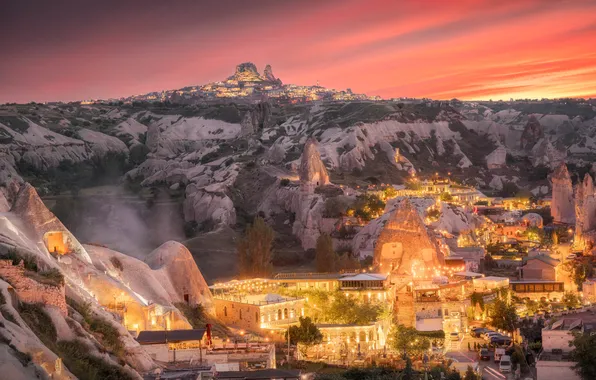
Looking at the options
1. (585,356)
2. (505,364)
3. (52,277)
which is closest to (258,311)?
(505,364)

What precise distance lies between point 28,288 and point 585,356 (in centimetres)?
2070

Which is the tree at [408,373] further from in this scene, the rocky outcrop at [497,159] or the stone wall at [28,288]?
the rocky outcrop at [497,159]

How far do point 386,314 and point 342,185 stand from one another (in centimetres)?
5141

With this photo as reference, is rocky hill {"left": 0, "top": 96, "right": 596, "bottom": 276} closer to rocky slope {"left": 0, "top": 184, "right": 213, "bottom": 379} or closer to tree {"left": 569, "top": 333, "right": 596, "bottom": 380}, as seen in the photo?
rocky slope {"left": 0, "top": 184, "right": 213, "bottom": 379}

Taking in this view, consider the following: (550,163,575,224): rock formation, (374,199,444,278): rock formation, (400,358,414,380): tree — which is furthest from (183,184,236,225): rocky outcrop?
(400,358,414,380): tree

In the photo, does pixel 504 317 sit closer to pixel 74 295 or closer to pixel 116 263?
pixel 116 263

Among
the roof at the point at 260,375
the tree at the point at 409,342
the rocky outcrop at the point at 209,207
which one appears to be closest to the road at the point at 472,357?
the tree at the point at 409,342

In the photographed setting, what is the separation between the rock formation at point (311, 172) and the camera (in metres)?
95.2

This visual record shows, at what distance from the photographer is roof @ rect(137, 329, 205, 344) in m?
38.5

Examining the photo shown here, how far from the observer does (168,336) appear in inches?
1548

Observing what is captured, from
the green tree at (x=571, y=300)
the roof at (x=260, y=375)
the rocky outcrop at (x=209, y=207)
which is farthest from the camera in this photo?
the rocky outcrop at (x=209, y=207)

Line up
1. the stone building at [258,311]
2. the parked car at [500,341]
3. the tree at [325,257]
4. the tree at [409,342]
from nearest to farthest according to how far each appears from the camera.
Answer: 1. the tree at [409,342]
2. the parked car at [500,341]
3. the stone building at [258,311]
4. the tree at [325,257]

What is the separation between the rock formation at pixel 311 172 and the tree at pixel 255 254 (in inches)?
991

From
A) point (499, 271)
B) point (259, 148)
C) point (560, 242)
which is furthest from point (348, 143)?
point (499, 271)
